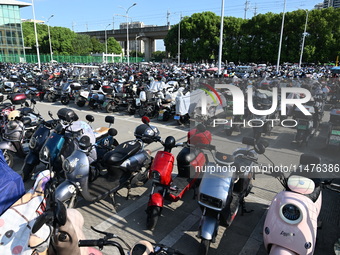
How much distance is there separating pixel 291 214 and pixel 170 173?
1772mm

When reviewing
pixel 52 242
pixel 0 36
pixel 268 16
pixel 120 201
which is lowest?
pixel 120 201

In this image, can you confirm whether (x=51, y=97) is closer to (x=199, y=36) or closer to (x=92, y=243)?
(x=92, y=243)

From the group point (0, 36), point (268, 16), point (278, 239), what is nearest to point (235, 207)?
point (278, 239)

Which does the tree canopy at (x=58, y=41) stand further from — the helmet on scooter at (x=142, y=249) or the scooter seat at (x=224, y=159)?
the helmet on scooter at (x=142, y=249)

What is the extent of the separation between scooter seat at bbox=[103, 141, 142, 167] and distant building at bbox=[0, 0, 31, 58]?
54.2 meters

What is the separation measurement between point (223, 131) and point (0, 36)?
178 ft

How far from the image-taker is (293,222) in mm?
2680

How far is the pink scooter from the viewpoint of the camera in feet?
8.62

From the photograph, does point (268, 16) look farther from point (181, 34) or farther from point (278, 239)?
point (278, 239)

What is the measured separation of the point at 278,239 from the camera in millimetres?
2703

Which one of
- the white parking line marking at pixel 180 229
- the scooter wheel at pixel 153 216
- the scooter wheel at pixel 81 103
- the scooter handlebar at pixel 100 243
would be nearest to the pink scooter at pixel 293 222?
the white parking line marking at pixel 180 229

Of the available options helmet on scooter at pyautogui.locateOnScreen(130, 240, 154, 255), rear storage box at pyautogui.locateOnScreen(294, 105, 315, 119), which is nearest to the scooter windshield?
helmet on scooter at pyautogui.locateOnScreen(130, 240, 154, 255)

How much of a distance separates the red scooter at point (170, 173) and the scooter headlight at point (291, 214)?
155 cm

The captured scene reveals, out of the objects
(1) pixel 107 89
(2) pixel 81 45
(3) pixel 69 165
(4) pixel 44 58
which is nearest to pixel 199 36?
(2) pixel 81 45
